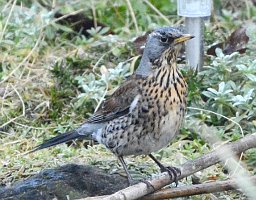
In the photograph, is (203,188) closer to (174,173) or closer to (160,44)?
(174,173)

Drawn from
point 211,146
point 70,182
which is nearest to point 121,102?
point 70,182

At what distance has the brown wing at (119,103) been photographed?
5.03 meters

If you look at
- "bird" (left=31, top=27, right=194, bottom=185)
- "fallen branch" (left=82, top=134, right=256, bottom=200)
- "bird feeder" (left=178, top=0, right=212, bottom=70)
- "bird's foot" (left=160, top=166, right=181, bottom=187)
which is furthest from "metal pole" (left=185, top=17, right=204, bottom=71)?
"fallen branch" (left=82, top=134, right=256, bottom=200)

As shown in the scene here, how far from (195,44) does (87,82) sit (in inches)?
34.0

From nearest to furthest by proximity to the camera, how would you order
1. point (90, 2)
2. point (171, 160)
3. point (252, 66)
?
point (171, 160)
point (252, 66)
point (90, 2)

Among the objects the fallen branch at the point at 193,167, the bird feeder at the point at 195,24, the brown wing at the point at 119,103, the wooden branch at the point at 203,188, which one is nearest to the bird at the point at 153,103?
the brown wing at the point at 119,103

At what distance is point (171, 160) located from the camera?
567 cm

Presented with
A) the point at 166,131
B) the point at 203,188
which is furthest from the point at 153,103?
the point at 203,188

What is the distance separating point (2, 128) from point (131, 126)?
1693mm

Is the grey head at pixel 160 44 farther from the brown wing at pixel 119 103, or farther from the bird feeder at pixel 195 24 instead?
the bird feeder at pixel 195 24

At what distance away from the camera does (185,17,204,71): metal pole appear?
6.57 metres

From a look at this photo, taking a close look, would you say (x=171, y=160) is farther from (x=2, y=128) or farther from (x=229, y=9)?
(x=229, y=9)

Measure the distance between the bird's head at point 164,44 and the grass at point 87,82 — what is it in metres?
0.78

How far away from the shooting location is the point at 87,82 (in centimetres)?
669
